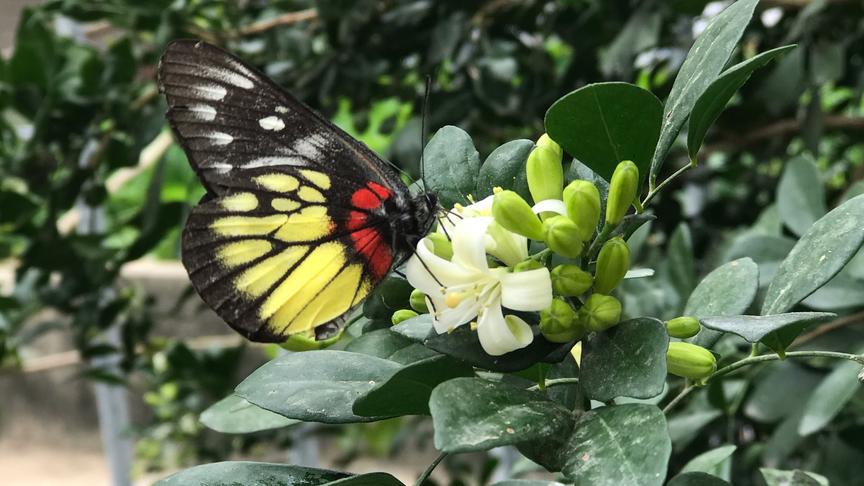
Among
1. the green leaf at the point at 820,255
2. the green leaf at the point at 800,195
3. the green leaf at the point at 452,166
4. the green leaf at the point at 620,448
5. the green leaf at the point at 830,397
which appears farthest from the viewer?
the green leaf at the point at 800,195

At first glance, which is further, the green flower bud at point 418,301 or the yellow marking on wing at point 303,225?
the yellow marking on wing at point 303,225

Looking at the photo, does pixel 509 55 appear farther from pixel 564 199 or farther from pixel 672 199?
pixel 564 199

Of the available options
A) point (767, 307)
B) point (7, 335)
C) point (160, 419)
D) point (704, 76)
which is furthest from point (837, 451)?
point (160, 419)

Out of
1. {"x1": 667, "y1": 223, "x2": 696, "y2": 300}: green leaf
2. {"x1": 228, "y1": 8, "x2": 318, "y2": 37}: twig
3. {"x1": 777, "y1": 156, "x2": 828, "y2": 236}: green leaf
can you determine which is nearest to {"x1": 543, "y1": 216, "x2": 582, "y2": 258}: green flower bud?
{"x1": 667, "y1": 223, "x2": 696, "y2": 300}: green leaf

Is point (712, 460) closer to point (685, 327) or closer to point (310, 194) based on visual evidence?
point (685, 327)

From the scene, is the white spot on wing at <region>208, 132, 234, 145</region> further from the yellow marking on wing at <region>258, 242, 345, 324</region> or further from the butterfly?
the yellow marking on wing at <region>258, 242, 345, 324</region>

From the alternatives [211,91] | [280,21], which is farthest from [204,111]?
[280,21]

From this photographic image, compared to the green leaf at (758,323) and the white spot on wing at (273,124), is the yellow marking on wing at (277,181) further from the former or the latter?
the green leaf at (758,323)

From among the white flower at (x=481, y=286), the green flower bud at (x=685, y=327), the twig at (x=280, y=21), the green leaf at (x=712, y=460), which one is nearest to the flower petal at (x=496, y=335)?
the white flower at (x=481, y=286)
